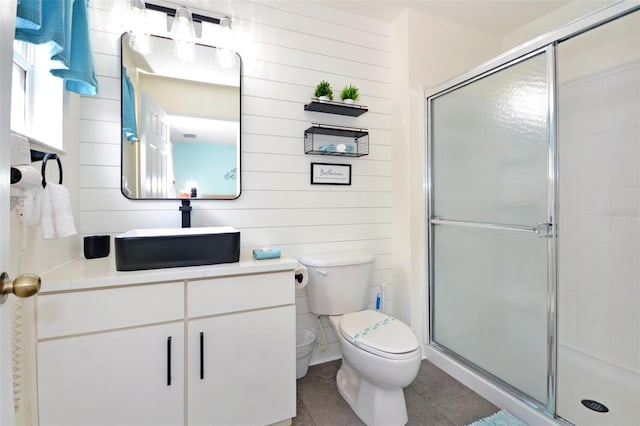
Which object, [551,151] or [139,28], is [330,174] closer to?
[551,151]

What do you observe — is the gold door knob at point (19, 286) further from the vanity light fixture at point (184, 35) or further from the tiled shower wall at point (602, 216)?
the tiled shower wall at point (602, 216)

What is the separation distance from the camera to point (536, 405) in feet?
5.01

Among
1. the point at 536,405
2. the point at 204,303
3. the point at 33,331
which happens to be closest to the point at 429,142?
the point at 536,405

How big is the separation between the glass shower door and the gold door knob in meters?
1.86

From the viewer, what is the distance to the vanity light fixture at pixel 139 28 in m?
1.63

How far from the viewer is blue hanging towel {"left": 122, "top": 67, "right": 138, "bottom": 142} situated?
1660mm

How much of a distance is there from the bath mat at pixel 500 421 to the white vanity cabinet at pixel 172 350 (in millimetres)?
943

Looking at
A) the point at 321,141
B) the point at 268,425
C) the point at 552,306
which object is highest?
the point at 321,141

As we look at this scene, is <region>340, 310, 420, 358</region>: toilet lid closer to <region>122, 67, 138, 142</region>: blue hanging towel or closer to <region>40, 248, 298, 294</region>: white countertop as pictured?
<region>40, 248, 298, 294</region>: white countertop

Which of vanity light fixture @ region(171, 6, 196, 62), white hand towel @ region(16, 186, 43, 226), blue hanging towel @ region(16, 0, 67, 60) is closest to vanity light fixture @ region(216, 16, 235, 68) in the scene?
vanity light fixture @ region(171, 6, 196, 62)

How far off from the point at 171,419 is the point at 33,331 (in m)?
0.63

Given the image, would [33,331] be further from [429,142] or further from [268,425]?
[429,142]

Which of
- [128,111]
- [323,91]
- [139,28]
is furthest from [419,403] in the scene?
[139,28]

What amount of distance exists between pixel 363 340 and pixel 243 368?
572 mm
